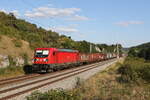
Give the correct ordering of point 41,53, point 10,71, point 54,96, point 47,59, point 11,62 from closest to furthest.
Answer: point 54,96 < point 10,71 < point 11,62 < point 47,59 < point 41,53

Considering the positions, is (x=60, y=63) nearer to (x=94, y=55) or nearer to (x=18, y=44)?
(x=18, y=44)

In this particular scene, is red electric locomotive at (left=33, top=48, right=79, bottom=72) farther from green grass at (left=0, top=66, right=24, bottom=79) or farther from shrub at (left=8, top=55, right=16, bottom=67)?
shrub at (left=8, top=55, right=16, bottom=67)

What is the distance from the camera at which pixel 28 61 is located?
30953mm

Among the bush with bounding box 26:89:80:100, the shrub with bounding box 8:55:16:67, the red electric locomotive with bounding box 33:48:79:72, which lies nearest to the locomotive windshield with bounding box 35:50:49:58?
the red electric locomotive with bounding box 33:48:79:72

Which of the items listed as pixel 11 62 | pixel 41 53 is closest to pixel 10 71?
pixel 11 62

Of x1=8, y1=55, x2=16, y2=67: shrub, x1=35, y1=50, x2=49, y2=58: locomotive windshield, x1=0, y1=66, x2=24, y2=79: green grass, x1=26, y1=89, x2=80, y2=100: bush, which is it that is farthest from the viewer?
x1=35, y1=50, x2=49, y2=58: locomotive windshield

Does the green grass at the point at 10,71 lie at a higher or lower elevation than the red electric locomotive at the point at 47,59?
lower

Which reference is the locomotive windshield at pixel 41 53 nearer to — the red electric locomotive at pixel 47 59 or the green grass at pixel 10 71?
the red electric locomotive at pixel 47 59

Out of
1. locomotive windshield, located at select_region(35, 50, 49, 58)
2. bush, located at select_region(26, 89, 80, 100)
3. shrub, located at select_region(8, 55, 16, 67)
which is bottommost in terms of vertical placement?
bush, located at select_region(26, 89, 80, 100)

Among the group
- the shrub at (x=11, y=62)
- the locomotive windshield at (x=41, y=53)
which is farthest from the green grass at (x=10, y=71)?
the locomotive windshield at (x=41, y=53)

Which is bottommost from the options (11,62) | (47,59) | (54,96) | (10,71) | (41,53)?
Result: (54,96)

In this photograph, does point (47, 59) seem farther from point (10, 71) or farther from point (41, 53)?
point (10, 71)

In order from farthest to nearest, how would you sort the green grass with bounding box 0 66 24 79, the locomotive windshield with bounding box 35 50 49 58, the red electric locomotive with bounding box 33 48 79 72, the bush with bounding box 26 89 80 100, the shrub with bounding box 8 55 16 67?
the locomotive windshield with bounding box 35 50 49 58 → the red electric locomotive with bounding box 33 48 79 72 → the shrub with bounding box 8 55 16 67 → the green grass with bounding box 0 66 24 79 → the bush with bounding box 26 89 80 100

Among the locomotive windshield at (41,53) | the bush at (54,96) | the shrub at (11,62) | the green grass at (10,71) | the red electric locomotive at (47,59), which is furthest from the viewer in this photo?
the locomotive windshield at (41,53)
